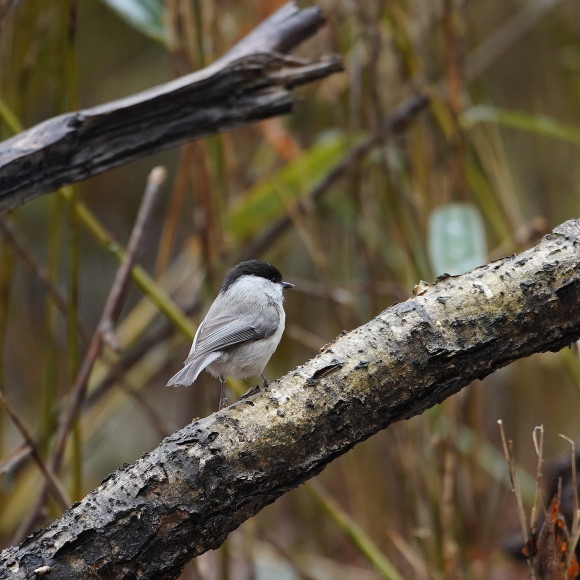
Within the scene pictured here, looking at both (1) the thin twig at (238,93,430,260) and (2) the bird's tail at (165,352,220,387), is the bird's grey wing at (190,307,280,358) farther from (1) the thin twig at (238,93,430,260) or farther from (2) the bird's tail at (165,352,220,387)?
(1) the thin twig at (238,93,430,260)

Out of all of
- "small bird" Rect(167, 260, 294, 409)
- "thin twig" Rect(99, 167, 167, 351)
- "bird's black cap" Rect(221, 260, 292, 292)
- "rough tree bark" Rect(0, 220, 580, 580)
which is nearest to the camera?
"rough tree bark" Rect(0, 220, 580, 580)

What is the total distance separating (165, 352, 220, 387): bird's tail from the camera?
47.3 inches

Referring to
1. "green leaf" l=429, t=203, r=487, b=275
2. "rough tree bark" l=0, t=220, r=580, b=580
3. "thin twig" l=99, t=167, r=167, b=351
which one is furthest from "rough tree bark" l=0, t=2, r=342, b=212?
"rough tree bark" l=0, t=220, r=580, b=580

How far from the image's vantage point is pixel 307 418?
3.04 feet

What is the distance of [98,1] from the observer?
3.37 m

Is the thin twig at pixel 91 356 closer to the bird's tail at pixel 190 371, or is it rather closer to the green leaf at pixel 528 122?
the bird's tail at pixel 190 371

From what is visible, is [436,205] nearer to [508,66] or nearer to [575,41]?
[575,41]

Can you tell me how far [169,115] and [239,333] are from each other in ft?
1.36

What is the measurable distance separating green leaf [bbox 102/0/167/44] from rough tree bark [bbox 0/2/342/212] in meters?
0.41

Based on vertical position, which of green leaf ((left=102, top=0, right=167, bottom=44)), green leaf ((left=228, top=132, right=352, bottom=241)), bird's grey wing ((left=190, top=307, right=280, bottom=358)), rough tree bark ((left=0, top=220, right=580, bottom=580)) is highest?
green leaf ((left=102, top=0, right=167, bottom=44))

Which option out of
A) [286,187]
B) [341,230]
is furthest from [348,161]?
[341,230]

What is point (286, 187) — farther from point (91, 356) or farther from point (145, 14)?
point (91, 356)

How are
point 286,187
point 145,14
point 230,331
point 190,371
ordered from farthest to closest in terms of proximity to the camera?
point 286,187 < point 145,14 < point 230,331 < point 190,371

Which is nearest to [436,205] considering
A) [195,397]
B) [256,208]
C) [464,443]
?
[256,208]
